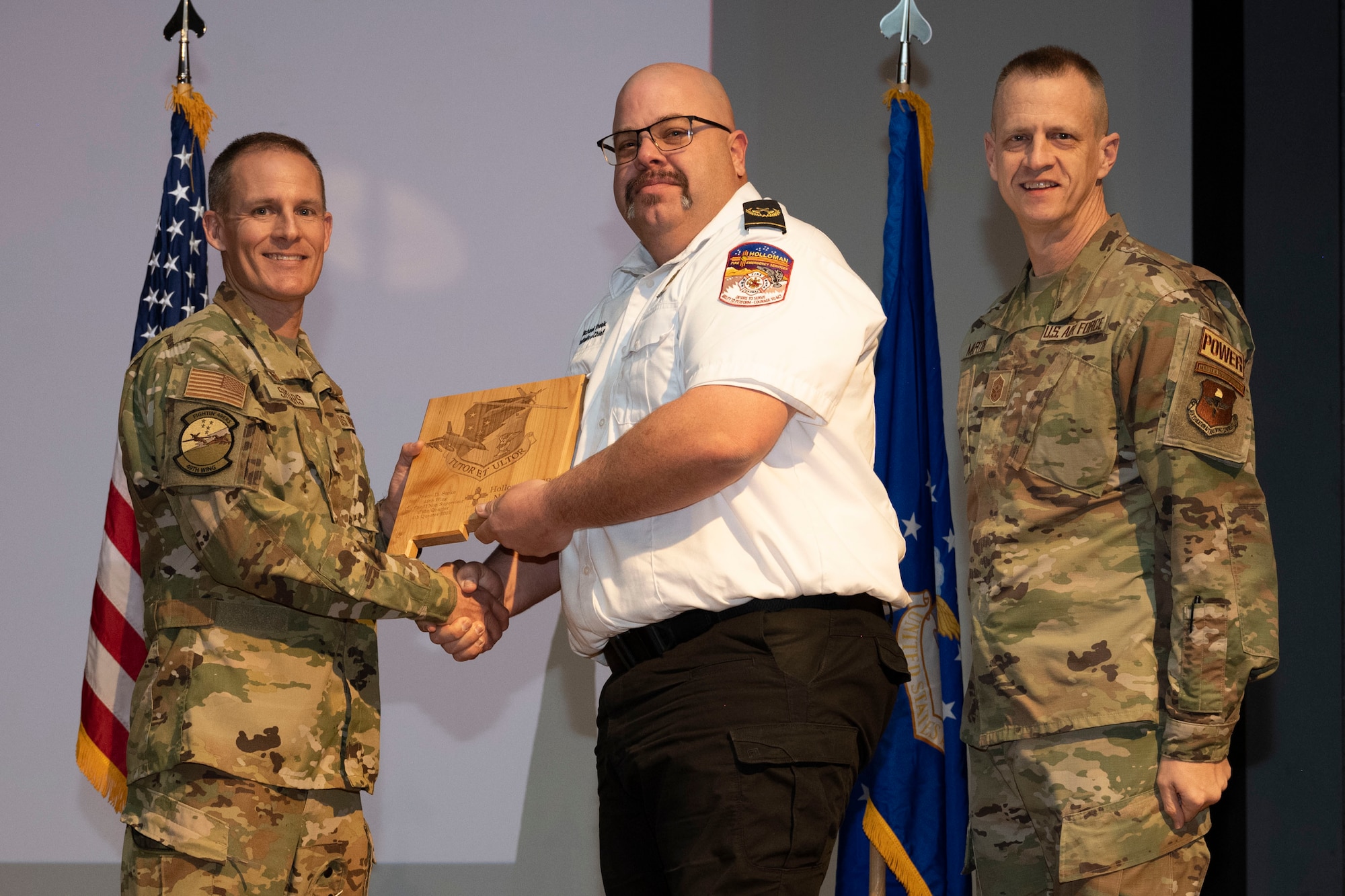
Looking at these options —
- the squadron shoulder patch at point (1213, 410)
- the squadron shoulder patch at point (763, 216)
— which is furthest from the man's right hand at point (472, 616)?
the squadron shoulder patch at point (1213, 410)

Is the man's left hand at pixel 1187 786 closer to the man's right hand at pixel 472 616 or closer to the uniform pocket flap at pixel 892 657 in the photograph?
the uniform pocket flap at pixel 892 657

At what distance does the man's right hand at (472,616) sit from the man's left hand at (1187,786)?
1457 millimetres

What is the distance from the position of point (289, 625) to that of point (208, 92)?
8.60 ft

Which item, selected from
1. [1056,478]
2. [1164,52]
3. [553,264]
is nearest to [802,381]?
[1056,478]

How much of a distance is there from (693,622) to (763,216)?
784mm

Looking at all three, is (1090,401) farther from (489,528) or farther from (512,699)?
(512,699)

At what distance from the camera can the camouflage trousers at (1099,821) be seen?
2072 mm

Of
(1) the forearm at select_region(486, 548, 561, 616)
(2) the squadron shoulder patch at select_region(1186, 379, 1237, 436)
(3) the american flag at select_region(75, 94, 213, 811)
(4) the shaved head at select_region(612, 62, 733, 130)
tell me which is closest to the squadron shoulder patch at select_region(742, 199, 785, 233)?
(4) the shaved head at select_region(612, 62, 733, 130)

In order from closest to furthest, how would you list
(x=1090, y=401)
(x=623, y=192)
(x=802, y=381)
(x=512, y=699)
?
(x=802, y=381) → (x=1090, y=401) → (x=623, y=192) → (x=512, y=699)

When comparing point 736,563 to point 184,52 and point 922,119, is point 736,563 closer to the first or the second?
point 922,119

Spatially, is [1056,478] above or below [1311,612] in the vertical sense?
above

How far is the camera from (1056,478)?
225 centimetres

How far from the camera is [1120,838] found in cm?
207

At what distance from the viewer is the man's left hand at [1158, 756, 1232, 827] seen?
2.02 meters
